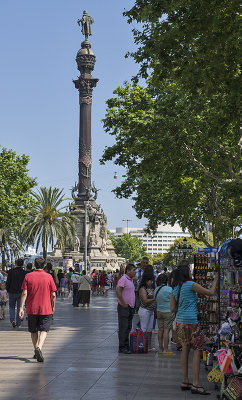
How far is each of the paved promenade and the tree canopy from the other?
18.8ft

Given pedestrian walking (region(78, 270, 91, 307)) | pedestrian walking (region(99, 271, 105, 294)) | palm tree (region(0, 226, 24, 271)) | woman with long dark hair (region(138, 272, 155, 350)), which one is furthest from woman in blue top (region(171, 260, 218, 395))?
palm tree (region(0, 226, 24, 271))

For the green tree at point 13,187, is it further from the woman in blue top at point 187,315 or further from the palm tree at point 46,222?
the woman in blue top at point 187,315

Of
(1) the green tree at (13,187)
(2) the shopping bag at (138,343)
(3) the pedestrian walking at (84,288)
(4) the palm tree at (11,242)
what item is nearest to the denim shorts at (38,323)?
(2) the shopping bag at (138,343)

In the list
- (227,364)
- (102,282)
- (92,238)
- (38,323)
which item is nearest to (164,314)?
(38,323)

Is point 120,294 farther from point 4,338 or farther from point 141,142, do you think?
point 141,142

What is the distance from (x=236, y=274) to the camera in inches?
371

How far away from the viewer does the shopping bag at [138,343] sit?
521 inches

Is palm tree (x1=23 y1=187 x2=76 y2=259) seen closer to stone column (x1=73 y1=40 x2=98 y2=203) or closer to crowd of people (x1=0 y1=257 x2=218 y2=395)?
stone column (x1=73 y1=40 x2=98 y2=203)

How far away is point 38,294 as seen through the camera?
11.7 meters

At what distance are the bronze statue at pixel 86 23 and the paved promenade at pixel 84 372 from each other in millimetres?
65048

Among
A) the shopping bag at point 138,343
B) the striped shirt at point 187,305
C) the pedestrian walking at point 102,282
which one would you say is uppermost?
the pedestrian walking at point 102,282

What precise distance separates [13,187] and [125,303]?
38.3 metres

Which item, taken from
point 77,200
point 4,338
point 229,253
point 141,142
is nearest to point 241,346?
point 229,253

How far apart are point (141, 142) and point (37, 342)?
1586cm
